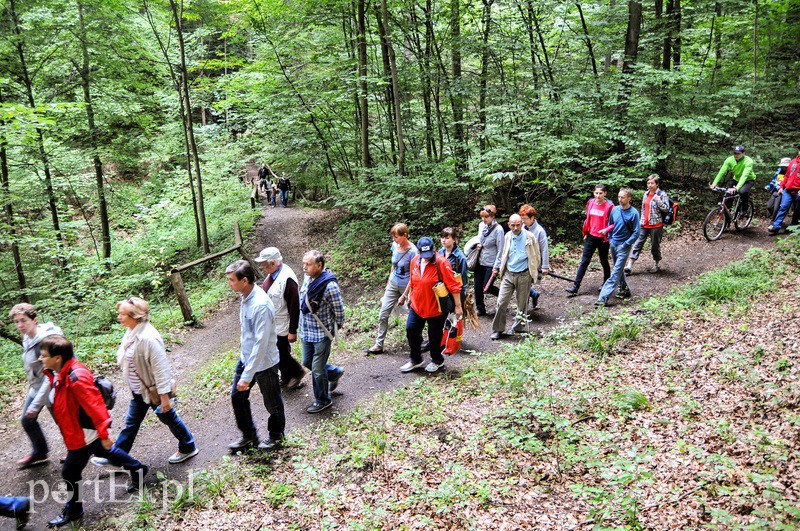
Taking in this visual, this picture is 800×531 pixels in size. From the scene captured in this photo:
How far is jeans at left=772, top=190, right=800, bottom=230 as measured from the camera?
34.9 ft

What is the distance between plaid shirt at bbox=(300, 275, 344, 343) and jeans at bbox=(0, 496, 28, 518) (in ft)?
10.3

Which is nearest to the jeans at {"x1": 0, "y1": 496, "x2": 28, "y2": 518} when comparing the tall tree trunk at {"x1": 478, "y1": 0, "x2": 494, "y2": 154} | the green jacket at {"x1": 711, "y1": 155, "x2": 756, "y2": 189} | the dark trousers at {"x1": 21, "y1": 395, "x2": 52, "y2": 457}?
the dark trousers at {"x1": 21, "y1": 395, "x2": 52, "y2": 457}

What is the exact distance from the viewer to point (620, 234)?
8.48 metres

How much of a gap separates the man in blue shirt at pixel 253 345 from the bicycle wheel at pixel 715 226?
36.8 ft

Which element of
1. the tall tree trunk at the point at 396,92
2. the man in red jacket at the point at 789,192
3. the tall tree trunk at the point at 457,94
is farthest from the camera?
the tall tree trunk at the point at 457,94

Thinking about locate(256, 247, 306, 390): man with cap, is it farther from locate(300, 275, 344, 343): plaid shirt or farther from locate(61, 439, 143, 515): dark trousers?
locate(61, 439, 143, 515): dark trousers

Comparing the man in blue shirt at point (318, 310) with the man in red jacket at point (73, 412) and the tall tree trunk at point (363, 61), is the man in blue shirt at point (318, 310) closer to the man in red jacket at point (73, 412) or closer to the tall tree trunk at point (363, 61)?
the man in red jacket at point (73, 412)

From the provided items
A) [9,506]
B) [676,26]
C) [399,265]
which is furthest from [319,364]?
[676,26]

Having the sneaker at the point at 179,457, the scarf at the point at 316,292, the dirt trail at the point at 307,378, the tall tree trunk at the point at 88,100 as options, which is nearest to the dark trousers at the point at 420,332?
the dirt trail at the point at 307,378

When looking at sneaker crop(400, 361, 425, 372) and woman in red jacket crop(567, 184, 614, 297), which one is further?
woman in red jacket crop(567, 184, 614, 297)

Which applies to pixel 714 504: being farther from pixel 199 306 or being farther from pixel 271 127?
pixel 271 127

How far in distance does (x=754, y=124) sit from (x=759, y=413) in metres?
12.4

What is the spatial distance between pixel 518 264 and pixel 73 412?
20.6ft

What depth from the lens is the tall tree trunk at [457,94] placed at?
1295cm
